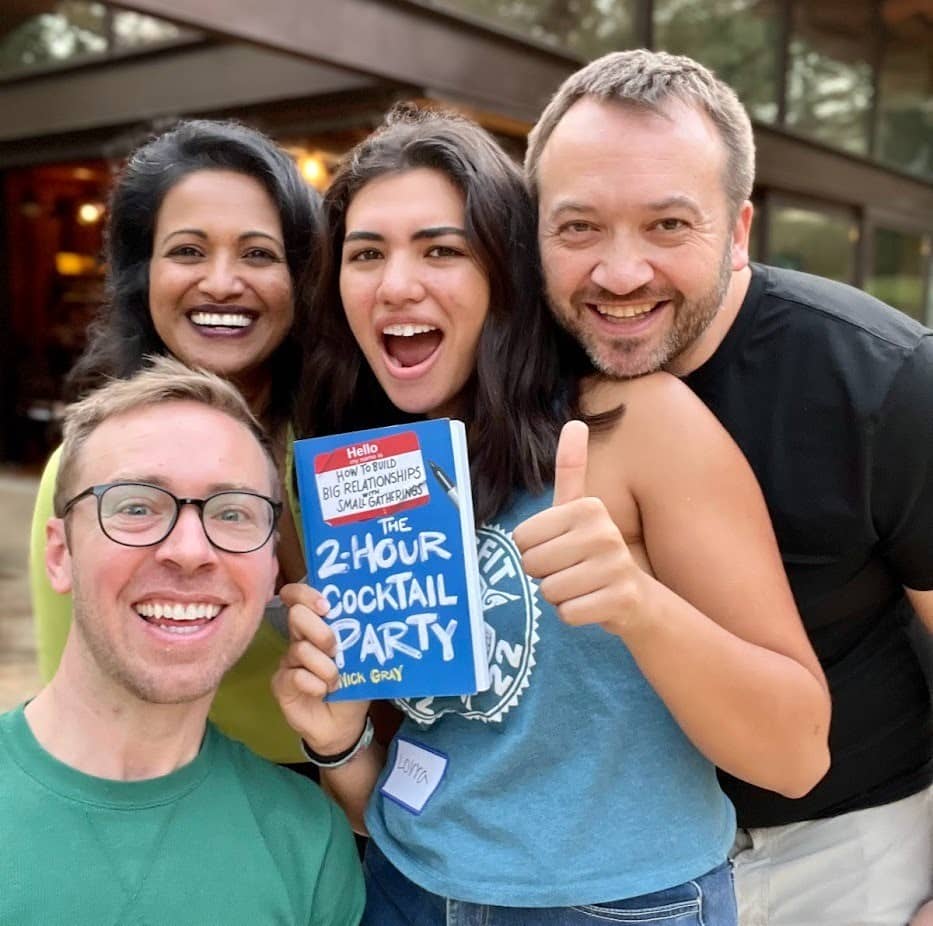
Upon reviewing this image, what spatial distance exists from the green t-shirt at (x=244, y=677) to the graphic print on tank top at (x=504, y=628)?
0.63 meters

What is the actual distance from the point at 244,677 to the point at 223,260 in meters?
0.95

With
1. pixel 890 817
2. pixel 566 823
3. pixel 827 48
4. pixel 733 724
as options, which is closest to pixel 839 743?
pixel 890 817

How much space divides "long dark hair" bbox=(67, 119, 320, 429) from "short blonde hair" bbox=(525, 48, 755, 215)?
744 millimetres

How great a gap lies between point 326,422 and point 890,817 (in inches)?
54.7

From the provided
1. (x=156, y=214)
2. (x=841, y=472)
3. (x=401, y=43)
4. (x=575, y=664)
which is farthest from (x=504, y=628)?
(x=401, y=43)

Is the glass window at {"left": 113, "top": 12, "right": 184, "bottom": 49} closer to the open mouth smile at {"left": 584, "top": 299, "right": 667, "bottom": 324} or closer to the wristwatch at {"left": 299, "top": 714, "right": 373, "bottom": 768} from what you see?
the open mouth smile at {"left": 584, "top": 299, "right": 667, "bottom": 324}

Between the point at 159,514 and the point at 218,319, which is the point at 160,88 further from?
the point at 159,514

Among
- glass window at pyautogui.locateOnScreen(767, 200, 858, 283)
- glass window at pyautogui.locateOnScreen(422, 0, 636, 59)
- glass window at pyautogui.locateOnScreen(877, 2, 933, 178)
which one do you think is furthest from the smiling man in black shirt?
glass window at pyautogui.locateOnScreen(877, 2, 933, 178)

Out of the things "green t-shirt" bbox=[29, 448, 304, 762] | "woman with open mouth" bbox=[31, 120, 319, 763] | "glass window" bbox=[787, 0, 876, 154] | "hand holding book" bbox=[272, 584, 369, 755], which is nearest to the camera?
"hand holding book" bbox=[272, 584, 369, 755]

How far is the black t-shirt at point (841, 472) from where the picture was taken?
1756 mm

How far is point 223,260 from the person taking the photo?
2.33 meters

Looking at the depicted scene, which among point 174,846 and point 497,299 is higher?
point 497,299

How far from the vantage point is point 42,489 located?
2244mm

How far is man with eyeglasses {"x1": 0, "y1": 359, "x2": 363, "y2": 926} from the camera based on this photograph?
4.95ft
